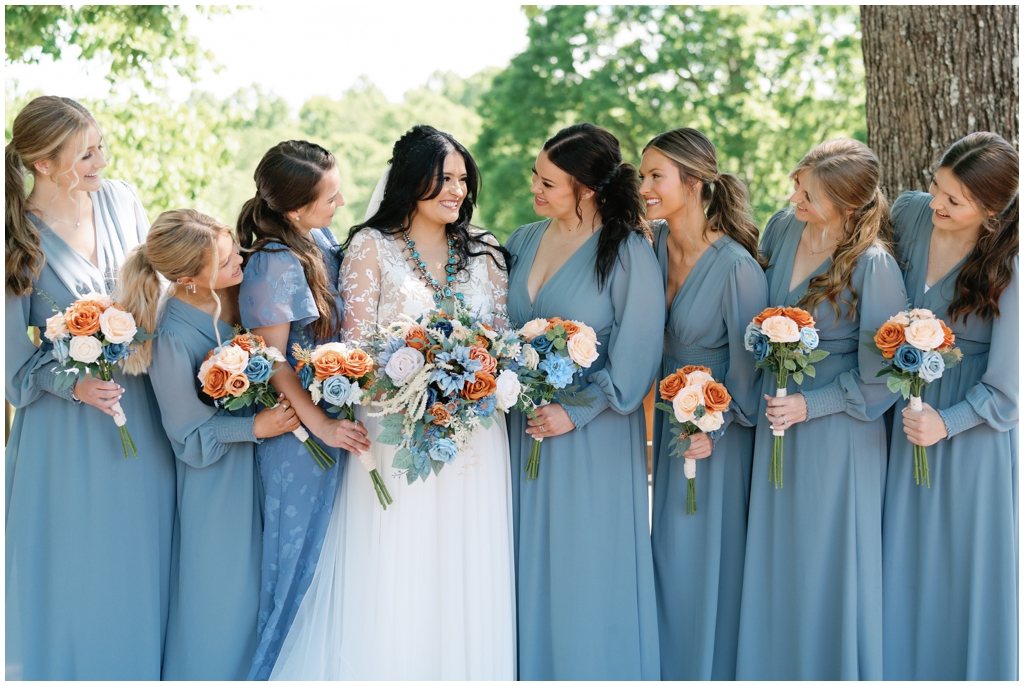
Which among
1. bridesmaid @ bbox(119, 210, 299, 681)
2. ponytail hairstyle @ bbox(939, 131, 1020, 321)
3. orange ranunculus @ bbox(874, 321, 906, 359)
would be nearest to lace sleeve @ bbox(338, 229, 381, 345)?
bridesmaid @ bbox(119, 210, 299, 681)

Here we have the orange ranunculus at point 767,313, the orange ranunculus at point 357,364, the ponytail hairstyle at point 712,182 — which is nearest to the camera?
the orange ranunculus at point 357,364

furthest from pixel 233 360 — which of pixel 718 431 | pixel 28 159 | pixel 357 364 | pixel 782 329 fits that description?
pixel 782 329

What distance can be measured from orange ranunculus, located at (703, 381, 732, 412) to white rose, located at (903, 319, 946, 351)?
0.81 m

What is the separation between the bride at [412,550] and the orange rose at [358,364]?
304 millimetres

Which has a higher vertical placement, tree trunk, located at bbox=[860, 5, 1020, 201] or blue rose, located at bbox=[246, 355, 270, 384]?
tree trunk, located at bbox=[860, 5, 1020, 201]

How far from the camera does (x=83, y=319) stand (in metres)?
3.91

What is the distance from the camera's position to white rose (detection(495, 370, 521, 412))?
12.9 ft

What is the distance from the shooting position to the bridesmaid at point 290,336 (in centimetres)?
420

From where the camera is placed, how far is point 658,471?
15.3ft

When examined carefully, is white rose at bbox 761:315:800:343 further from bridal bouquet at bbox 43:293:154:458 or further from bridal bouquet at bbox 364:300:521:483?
bridal bouquet at bbox 43:293:154:458

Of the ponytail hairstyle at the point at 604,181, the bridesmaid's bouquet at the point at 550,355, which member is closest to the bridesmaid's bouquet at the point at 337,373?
the bridesmaid's bouquet at the point at 550,355

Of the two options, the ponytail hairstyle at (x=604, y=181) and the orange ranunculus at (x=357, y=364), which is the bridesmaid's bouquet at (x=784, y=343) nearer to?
the ponytail hairstyle at (x=604, y=181)

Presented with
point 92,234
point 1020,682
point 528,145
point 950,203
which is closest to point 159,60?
point 92,234

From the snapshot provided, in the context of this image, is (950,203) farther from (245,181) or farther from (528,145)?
(245,181)
